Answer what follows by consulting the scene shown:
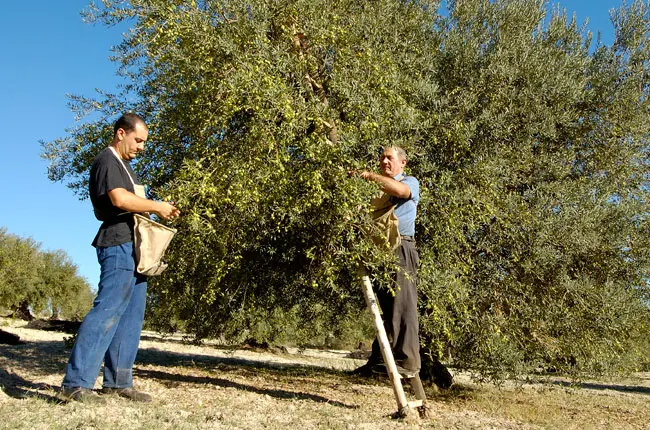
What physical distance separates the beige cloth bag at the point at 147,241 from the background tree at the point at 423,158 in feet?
1.74

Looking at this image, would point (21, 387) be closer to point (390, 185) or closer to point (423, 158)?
point (390, 185)

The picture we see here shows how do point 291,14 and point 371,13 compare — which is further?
point 371,13

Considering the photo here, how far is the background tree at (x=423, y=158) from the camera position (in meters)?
5.93

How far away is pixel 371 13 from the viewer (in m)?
8.30

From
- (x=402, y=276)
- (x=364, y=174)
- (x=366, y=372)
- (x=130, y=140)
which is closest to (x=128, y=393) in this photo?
(x=130, y=140)

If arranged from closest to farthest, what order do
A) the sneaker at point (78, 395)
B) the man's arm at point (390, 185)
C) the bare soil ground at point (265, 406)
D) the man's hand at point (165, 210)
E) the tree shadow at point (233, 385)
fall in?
the bare soil ground at point (265, 406) < the sneaker at point (78, 395) < the man's hand at point (165, 210) < the man's arm at point (390, 185) < the tree shadow at point (233, 385)

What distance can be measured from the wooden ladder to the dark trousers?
0.11 m

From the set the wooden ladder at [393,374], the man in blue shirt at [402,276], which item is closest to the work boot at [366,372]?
the wooden ladder at [393,374]

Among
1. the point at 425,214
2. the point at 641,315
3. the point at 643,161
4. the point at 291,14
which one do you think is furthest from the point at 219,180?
the point at 643,161

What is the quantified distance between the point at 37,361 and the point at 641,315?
946cm

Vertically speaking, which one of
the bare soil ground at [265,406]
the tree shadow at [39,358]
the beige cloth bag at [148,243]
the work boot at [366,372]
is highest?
the beige cloth bag at [148,243]

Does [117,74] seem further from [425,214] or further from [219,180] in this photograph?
[425,214]

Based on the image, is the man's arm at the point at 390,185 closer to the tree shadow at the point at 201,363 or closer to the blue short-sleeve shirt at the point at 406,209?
the blue short-sleeve shirt at the point at 406,209

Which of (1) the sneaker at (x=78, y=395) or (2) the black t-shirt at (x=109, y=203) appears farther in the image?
(2) the black t-shirt at (x=109, y=203)
